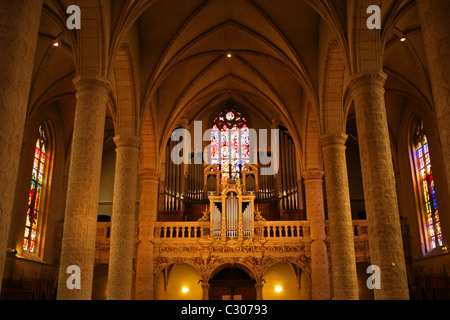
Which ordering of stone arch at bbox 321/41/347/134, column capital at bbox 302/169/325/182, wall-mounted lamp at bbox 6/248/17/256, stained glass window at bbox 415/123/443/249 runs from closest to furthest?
stone arch at bbox 321/41/347/134 < wall-mounted lamp at bbox 6/248/17/256 < stained glass window at bbox 415/123/443/249 < column capital at bbox 302/169/325/182

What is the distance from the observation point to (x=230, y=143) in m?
23.5

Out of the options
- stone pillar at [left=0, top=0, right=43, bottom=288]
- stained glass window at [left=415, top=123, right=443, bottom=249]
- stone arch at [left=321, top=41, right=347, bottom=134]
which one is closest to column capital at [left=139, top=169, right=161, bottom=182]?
stone arch at [left=321, top=41, right=347, bottom=134]

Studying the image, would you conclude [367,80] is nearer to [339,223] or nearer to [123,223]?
[339,223]

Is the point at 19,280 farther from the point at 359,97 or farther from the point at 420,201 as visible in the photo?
the point at 420,201

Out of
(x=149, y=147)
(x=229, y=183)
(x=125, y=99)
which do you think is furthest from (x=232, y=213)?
(x=125, y=99)

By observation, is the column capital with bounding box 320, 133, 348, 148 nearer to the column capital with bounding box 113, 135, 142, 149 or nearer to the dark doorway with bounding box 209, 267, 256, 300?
the column capital with bounding box 113, 135, 142, 149

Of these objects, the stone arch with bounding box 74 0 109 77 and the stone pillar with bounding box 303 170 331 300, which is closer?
the stone arch with bounding box 74 0 109 77

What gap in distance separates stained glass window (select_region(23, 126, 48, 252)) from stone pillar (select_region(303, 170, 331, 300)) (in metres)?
12.3

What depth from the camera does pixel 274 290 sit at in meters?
21.4

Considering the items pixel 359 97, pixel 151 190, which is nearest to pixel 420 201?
pixel 359 97

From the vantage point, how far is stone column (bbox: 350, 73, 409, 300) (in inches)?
369

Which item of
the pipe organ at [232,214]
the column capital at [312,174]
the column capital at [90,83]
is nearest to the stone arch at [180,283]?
the pipe organ at [232,214]

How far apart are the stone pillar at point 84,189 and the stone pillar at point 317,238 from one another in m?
10.5
